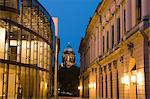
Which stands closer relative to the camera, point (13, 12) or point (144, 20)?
point (144, 20)

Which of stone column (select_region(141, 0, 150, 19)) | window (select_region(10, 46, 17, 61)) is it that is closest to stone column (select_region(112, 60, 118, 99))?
window (select_region(10, 46, 17, 61))

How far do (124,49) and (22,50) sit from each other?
1080 centimetres

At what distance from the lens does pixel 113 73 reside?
3697cm

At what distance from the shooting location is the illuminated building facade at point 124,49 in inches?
932

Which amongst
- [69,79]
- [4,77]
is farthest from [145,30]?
[69,79]

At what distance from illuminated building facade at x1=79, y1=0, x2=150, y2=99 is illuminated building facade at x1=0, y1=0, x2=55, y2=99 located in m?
7.48

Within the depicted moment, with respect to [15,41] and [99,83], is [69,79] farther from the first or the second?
[15,41]

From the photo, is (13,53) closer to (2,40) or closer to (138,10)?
(2,40)

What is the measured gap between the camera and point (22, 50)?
36406 millimetres

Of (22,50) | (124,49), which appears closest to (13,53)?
(22,50)

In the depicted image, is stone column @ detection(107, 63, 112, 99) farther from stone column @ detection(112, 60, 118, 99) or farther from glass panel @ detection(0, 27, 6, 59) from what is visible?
glass panel @ detection(0, 27, 6, 59)

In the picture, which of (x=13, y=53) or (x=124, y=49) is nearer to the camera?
(x=124, y=49)

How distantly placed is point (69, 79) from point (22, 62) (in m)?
75.0

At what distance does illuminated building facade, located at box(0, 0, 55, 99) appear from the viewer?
105 feet
